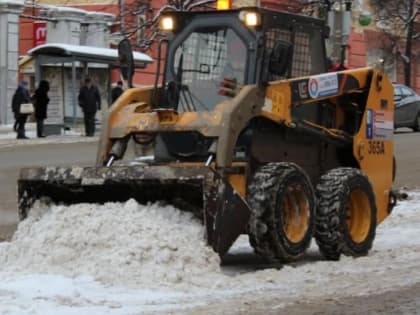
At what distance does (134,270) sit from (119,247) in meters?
0.30

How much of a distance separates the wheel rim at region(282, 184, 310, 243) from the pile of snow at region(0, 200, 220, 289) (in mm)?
1053

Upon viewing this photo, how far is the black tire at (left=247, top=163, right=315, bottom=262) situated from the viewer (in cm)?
888

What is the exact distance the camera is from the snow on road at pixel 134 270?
7.48m

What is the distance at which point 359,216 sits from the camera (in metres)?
10.4

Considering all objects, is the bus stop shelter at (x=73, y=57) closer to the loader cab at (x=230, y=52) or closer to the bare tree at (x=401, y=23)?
the loader cab at (x=230, y=52)

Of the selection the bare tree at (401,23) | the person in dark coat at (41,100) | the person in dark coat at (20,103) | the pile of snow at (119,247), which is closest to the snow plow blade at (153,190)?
the pile of snow at (119,247)

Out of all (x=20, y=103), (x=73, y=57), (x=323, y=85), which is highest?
(x=73, y=57)

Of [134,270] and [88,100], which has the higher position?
[88,100]

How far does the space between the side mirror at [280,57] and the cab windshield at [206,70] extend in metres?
0.34

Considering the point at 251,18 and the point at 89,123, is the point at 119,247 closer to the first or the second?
the point at 251,18

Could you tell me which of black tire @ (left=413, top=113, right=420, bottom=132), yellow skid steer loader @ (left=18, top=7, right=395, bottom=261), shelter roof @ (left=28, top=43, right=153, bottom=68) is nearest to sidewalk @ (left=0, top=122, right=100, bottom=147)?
shelter roof @ (left=28, top=43, right=153, bottom=68)

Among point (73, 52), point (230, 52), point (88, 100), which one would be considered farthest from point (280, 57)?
point (73, 52)

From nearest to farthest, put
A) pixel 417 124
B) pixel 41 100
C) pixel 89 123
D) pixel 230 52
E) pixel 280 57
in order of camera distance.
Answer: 1. pixel 280 57
2. pixel 230 52
3. pixel 41 100
4. pixel 89 123
5. pixel 417 124

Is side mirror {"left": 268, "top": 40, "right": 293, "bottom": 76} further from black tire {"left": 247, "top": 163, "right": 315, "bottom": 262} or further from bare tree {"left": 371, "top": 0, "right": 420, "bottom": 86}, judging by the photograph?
bare tree {"left": 371, "top": 0, "right": 420, "bottom": 86}
